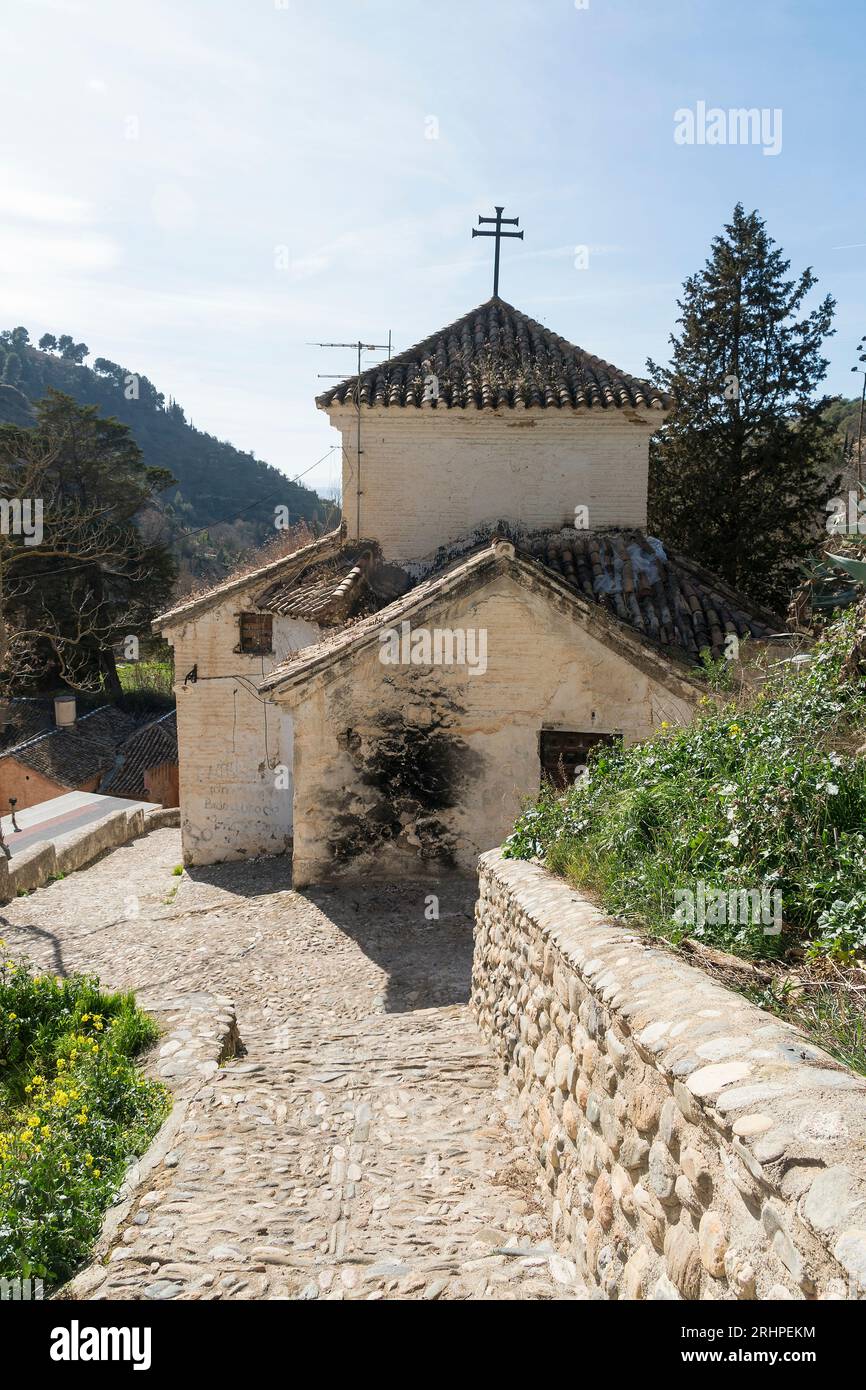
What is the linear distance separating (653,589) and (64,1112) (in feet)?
31.7

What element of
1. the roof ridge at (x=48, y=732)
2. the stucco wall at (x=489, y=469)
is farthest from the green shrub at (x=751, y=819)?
the roof ridge at (x=48, y=732)

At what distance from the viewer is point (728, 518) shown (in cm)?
1864

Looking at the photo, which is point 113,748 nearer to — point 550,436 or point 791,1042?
point 550,436

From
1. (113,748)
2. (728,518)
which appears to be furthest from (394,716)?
(113,748)

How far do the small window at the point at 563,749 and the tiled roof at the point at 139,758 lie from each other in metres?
23.0

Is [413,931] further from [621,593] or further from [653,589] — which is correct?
[653,589]

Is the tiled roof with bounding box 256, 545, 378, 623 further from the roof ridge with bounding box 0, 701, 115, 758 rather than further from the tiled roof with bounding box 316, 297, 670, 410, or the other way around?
the roof ridge with bounding box 0, 701, 115, 758

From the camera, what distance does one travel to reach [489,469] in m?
14.0

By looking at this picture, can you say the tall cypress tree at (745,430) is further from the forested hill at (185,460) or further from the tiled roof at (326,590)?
the forested hill at (185,460)

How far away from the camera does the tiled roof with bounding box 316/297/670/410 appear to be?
44.7 ft

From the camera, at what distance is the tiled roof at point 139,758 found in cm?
3250

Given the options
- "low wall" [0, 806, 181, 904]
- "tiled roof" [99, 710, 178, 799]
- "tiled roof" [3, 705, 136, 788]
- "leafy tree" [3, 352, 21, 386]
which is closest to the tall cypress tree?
"low wall" [0, 806, 181, 904]

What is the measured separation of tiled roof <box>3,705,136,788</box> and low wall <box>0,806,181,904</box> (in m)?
12.5
